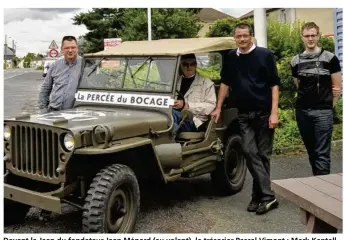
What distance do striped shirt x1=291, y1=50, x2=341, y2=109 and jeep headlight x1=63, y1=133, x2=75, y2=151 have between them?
1.93 meters

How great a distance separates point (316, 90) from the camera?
377 centimetres

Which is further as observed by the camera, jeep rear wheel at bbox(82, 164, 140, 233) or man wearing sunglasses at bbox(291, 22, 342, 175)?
man wearing sunglasses at bbox(291, 22, 342, 175)

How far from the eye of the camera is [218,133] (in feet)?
13.6

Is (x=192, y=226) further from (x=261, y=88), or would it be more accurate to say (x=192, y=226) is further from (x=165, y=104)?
(x=261, y=88)

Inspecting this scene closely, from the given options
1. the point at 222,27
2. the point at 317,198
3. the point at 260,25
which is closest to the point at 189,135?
the point at 317,198

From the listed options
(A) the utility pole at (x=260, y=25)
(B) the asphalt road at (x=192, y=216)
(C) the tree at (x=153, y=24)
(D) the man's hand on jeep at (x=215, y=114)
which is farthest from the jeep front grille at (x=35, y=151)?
(C) the tree at (x=153, y=24)

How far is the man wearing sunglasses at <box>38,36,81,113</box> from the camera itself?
415 cm

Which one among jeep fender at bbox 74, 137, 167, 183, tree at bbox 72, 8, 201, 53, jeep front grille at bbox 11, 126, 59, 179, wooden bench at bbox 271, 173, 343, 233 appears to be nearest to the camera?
wooden bench at bbox 271, 173, 343, 233

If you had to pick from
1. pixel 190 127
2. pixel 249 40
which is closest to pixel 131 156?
pixel 190 127

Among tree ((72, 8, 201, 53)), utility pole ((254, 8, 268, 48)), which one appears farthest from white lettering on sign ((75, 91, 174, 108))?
tree ((72, 8, 201, 53))

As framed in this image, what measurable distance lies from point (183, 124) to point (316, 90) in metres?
1.08

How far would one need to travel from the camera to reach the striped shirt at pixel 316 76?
372cm

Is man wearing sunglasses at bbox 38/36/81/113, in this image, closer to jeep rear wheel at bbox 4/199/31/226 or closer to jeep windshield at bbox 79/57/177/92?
jeep windshield at bbox 79/57/177/92

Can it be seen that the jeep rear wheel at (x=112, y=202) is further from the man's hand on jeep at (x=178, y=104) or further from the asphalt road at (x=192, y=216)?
the man's hand on jeep at (x=178, y=104)
